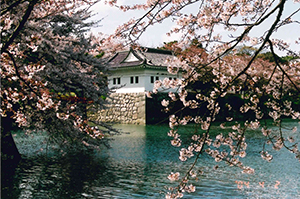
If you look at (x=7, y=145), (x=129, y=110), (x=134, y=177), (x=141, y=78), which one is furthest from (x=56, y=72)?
(x=129, y=110)

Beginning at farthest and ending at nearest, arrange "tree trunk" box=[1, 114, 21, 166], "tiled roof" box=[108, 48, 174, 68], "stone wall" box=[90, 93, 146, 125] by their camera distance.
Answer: "stone wall" box=[90, 93, 146, 125]
"tiled roof" box=[108, 48, 174, 68]
"tree trunk" box=[1, 114, 21, 166]

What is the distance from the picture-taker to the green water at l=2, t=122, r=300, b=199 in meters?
6.67

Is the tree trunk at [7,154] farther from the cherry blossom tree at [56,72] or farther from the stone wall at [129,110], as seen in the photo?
the stone wall at [129,110]

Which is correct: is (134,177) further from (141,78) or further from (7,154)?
(141,78)

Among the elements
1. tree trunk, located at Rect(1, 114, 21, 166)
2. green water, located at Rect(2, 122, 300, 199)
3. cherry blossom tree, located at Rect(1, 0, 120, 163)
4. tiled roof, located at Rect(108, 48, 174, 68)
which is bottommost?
green water, located at Rect(2, 122, 300, 199)

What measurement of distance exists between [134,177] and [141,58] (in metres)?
17.7

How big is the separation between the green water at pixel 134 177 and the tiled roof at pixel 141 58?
1377 cm

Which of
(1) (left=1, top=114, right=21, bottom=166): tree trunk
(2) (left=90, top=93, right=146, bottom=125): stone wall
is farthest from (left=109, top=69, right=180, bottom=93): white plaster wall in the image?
(1) (left=1, top=114, right=21, bottom=166): tree trunk

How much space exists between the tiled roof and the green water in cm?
1377

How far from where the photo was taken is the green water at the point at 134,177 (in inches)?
263

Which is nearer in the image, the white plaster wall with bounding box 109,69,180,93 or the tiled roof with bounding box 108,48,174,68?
the tiled roof with bounding box 108,48,174,68

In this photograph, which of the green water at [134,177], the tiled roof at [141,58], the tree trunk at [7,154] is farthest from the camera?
the tiled roof at [141,58]

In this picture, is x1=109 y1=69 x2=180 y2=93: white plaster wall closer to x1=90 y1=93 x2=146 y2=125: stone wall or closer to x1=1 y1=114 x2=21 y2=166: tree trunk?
x1=90 y1=93 x2=146 y2=125: stone wall

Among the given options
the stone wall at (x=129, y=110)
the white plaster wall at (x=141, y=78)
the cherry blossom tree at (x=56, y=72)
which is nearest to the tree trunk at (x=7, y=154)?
the cherry blossom tree at (x=56, y=72)
